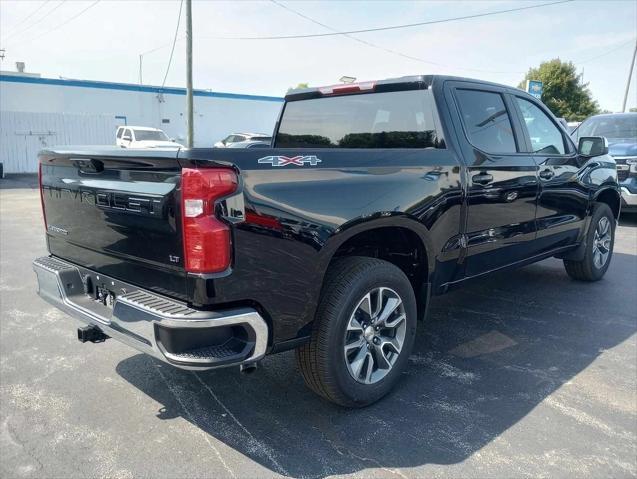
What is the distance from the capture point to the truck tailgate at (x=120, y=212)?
240cm

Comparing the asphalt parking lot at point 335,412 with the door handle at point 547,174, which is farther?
the door handle at point 547,174

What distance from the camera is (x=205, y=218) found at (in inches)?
90.1

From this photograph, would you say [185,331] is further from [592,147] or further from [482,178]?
[592,147]

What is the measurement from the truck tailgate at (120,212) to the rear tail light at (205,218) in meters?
0.06

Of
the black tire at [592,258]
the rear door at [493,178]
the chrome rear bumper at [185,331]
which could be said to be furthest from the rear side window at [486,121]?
the chrome rear bumper at [185,331]

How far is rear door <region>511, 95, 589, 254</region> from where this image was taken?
4.47m

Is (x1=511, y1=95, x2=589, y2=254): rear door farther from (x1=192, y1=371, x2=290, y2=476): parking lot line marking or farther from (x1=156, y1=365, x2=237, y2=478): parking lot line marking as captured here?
(x1=156, y1=365, x2=237, y2=478): parking lot line marking

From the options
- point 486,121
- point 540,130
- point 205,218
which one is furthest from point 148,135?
point 205,218

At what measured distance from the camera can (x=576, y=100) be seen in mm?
44188

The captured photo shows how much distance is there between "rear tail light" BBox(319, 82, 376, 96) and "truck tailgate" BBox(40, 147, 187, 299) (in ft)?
6.63

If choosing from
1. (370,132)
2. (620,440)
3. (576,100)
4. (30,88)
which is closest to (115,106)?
(30,88)

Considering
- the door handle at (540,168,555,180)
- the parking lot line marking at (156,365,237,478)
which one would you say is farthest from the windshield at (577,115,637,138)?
the parking lot line marking at (156,365,237,478)

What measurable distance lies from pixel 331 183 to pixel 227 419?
4.93 ft

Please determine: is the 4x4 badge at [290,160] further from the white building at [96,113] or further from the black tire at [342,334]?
the white building at [96,113]
